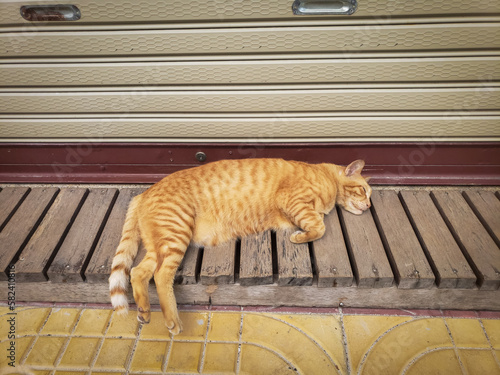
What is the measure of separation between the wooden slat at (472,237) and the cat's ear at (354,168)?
792 millimetres

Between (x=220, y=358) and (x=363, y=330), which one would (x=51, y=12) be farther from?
(x=363, y=330)

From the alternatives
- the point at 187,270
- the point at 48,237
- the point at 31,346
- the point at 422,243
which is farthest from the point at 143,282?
the point at 422,243

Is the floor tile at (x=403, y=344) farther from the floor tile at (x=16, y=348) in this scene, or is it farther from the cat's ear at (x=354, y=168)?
the floor tile at (x=16, y=348)

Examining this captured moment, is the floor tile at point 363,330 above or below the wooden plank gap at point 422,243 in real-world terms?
below

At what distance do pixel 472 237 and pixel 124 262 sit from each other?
2.69 m

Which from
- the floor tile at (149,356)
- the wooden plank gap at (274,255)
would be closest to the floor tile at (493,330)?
the wooden plank gap at (274,255)

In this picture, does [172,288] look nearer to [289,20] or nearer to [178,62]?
[178,62]

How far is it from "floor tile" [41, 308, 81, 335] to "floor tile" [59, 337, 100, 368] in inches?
4.5

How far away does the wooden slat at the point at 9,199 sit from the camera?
2868mm

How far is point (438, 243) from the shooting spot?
2566 millimetres

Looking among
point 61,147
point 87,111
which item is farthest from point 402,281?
point 61,147

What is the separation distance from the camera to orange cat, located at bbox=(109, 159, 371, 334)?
2340mm

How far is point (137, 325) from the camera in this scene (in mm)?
2426

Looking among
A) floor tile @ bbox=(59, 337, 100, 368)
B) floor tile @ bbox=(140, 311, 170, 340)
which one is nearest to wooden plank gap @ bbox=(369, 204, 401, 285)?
floor tile @ bbox=(140, 311, 170, 340)
